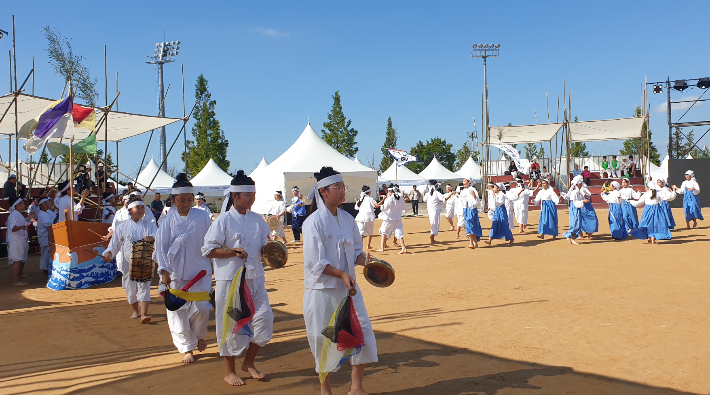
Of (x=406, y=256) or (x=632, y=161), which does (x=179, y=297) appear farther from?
(x=632, y=161)

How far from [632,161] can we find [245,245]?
31267 millimetres

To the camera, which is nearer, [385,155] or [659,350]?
[659,350]

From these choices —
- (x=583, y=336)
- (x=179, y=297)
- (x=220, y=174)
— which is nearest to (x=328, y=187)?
(x=179, y=297)

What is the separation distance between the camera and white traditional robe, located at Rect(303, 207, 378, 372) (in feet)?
12.9

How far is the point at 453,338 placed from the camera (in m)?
5.81

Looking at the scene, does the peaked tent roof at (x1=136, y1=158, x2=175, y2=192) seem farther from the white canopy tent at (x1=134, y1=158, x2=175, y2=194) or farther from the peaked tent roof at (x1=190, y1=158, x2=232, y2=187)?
the peaked tent roof at (x1=190, y1=158, x2=232, y2=187)

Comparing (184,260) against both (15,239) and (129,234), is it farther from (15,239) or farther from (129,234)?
(15,239)

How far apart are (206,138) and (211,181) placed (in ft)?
29.3

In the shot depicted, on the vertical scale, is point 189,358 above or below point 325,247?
below

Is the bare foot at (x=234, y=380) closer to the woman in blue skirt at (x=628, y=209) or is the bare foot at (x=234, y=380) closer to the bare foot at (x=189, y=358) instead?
the bare foot at (x=189, y=358)

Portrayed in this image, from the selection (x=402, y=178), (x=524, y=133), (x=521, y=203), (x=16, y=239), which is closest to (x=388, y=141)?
(x=402, y=178)

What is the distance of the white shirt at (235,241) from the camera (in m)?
4.59

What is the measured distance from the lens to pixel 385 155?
2197 inches

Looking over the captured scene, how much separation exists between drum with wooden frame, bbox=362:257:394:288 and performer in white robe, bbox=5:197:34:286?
916 centimetres
